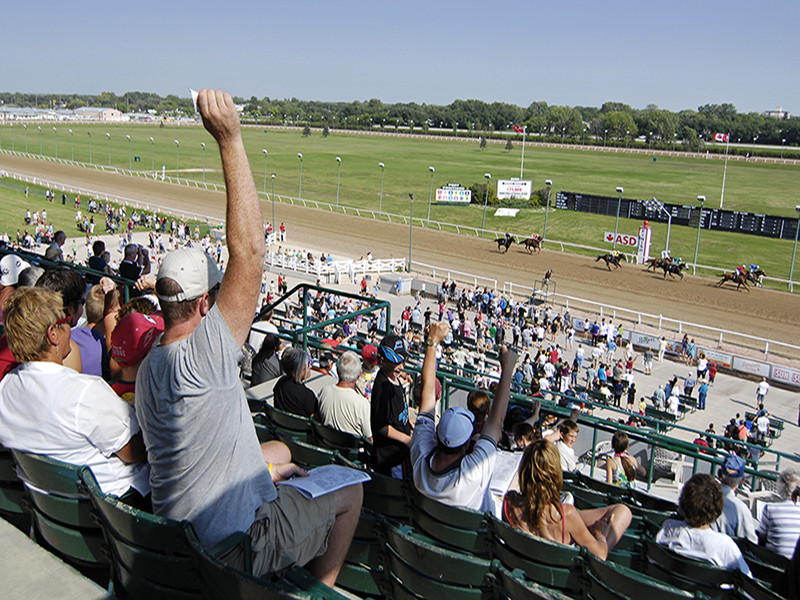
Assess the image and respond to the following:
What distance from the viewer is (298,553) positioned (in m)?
2.50

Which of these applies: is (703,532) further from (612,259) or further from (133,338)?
(612,259)

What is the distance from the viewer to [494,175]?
264ft

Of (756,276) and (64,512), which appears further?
(756,276)

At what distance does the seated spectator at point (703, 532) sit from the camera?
142 inches

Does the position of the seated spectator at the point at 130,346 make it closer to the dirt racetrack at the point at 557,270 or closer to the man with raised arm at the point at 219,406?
the man with raised arm at the point at 219,406

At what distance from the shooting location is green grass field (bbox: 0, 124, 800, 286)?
46.2m

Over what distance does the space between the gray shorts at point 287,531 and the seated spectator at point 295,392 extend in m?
2.63

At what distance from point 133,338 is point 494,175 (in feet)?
260

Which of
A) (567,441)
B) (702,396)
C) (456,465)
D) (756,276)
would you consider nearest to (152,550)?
(456,465)

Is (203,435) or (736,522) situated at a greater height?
(203,435)

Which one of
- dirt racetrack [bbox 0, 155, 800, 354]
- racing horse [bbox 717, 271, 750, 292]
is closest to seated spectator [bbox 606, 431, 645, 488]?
dirt racetrack [bbox 0, 155, 800, 354]

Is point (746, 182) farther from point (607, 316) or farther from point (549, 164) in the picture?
point (607, 316)

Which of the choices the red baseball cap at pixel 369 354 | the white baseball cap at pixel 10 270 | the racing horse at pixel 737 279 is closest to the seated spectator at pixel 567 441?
the red baseball cap at pixel 369 354

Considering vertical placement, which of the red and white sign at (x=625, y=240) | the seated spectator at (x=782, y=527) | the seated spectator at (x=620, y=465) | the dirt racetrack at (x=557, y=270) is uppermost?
the seated spectator at (x=782, y=527)
